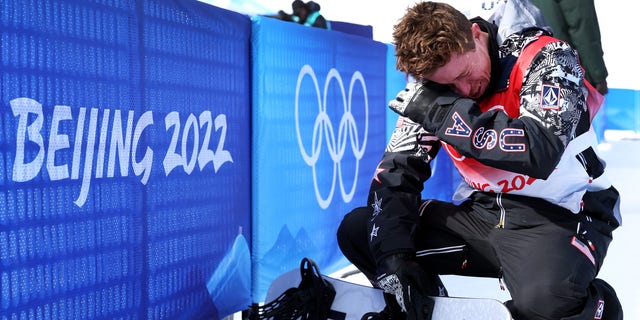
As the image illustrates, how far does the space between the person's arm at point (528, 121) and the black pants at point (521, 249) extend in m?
0.24

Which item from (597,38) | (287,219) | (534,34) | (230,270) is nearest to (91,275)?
(230,270)

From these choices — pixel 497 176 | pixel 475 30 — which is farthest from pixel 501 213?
pixel 475 30

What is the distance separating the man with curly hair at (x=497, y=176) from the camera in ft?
6.25

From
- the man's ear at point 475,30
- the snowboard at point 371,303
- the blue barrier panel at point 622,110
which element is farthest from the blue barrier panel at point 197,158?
the blue barrier panel at point 622,110

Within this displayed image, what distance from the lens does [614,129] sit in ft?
39.3

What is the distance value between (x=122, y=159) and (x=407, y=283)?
0.85 metres

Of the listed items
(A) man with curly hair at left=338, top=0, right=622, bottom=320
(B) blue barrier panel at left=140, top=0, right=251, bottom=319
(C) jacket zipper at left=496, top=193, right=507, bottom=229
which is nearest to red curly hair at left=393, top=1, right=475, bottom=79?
(A) man with curly hair at left=338, top=0, right=622, bottom=320

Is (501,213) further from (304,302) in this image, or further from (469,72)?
(304,302)

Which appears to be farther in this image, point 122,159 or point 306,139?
point 306,139

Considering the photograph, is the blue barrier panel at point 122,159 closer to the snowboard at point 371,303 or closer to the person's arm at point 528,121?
the snowboard at point 371,303

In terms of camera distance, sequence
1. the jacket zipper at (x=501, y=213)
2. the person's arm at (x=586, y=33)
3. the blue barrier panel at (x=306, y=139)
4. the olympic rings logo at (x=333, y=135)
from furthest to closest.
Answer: the person's arm at (x=586, y=33)
the olympic rings logo at (x=333, y=135)
the blue barrier panel at (x=306, y=139)
the jacket zipper at (x=501, y=213)

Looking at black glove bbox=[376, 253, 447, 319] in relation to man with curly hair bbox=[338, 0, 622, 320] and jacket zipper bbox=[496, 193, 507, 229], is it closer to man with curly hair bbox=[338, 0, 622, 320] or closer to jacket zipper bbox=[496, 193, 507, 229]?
man with curly hair bbox=[338, 0, 622, 320]

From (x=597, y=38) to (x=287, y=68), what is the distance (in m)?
1.98

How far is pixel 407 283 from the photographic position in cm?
204
